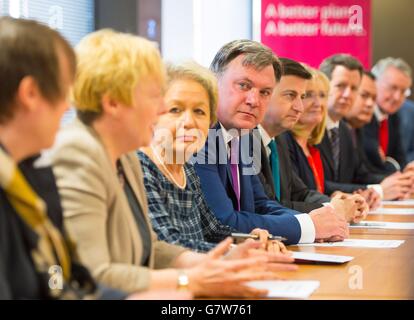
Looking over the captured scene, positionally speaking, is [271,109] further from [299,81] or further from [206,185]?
[206,185]

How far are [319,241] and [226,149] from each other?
460 millimetres

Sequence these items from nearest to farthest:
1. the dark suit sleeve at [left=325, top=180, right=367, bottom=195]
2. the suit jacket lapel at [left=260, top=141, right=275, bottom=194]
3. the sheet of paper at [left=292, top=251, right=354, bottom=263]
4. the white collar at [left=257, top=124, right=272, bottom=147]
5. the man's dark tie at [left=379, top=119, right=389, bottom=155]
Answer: the sheet of paper at [left=292, top=251, right=354, bottom=263] → the suit jacket lapel at [left=260, top=141, right=275, bottom=194] → the white collar at [left=257, top=124, right=272, bottom=147] → the dark suit sleeve at [left=325, top=180, right=367, bottom=195] → the man's dark tie at [left=379, top=119, right=389, bottom=155]

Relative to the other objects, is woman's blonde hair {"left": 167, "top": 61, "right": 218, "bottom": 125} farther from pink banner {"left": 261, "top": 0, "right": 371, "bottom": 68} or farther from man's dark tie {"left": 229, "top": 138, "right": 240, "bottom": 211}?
pink banner {"left": 261, "top": 0, "right": 371, "bottom": 68}

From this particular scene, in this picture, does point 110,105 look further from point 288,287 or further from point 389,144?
point 389,144

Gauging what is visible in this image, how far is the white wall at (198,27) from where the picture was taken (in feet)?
7.98

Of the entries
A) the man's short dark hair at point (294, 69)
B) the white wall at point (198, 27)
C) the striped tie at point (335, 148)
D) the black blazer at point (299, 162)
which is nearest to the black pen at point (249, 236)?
the white wall at point (198, 27)

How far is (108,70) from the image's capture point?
1.46 metres

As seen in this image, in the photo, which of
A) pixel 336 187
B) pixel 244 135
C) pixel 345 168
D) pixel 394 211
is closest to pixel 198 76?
pixel 244 135

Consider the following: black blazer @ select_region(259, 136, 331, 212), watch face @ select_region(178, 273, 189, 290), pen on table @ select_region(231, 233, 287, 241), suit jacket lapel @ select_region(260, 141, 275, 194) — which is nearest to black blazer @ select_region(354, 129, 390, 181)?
black blazer @ select_region(259, 136, 331, 212)

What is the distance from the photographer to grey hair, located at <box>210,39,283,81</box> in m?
2.67

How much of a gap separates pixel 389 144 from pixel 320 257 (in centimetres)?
431

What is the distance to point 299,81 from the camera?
10.9 ft

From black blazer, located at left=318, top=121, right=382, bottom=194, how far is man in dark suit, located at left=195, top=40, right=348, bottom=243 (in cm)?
163
